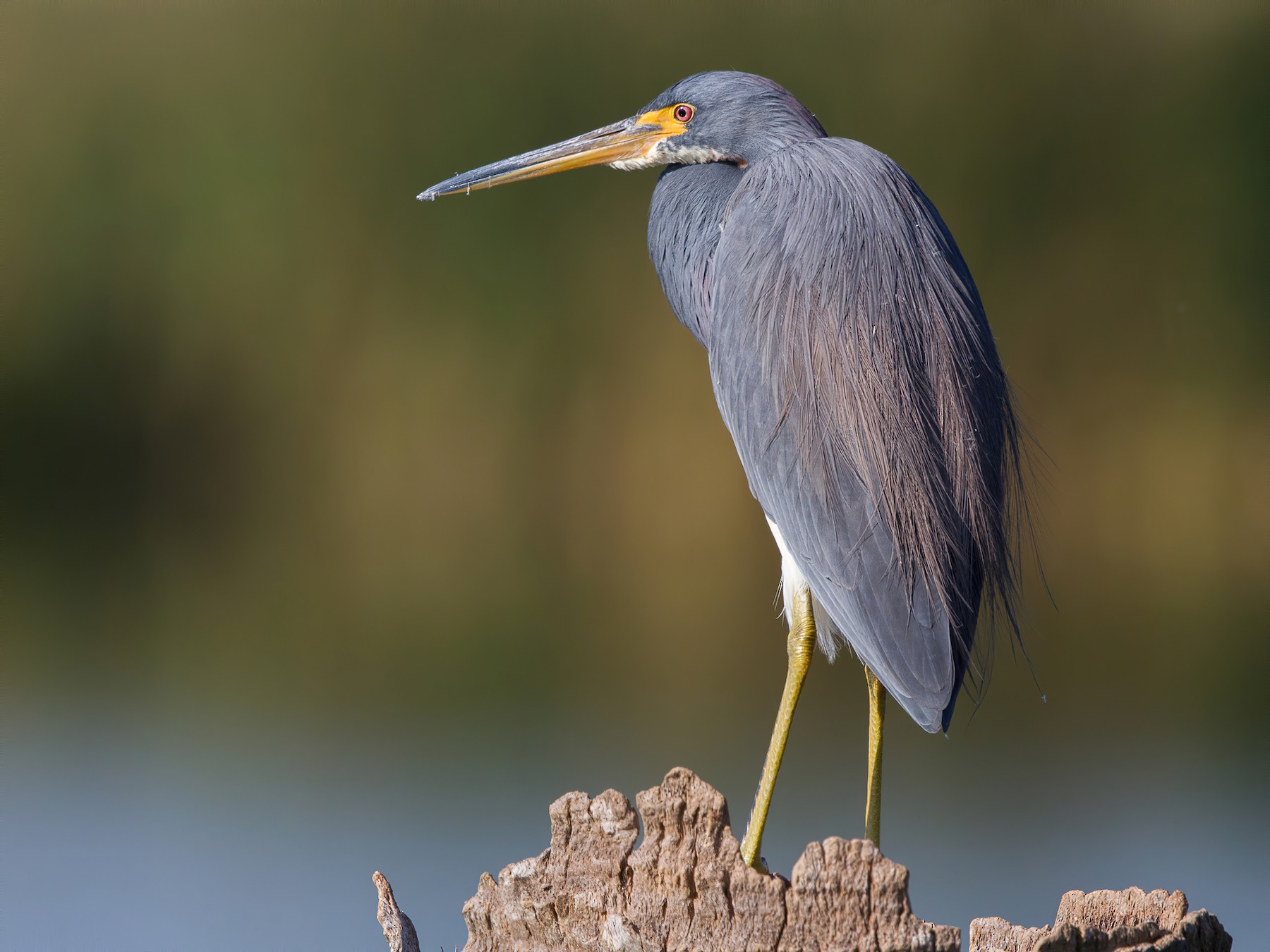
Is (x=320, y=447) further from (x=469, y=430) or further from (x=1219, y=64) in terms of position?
(x=1219, y=64)

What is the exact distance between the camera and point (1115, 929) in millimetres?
1795

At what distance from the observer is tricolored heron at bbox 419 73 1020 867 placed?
2219mm

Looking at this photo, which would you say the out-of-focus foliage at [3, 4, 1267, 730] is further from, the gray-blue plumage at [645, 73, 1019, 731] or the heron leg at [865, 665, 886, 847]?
the gray-blue plumage at [645, 73, 1019, 731]

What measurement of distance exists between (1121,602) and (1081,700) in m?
2.05

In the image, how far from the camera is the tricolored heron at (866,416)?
2219 millimetres

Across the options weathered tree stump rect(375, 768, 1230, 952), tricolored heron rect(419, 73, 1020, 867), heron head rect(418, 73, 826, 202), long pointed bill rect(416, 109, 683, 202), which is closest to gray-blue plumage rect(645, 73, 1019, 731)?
tricolored heron rect(419, 73, 1020, 867)

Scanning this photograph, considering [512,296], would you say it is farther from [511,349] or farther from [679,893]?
[679,893]

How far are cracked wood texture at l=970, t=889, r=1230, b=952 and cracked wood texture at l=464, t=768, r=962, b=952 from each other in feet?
0.76

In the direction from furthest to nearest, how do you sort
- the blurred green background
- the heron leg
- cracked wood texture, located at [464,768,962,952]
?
the blurred green background → the heron leg → cracked wood texture, located at [464,768,962,952]

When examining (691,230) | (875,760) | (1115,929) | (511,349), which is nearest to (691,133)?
(691,230)

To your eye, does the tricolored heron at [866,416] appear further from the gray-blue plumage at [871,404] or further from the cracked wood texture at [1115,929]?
the cracked wood texture at [1115,929]

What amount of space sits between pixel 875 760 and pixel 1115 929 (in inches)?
25.8

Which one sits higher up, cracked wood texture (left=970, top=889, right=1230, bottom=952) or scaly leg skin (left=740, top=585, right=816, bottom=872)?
scaly leg skin (left=740, top=585, right=816, bottom=872)

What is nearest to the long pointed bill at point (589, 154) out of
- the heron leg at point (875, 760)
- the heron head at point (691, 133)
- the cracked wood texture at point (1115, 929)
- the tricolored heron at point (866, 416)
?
the heron head at point (691, 133)
